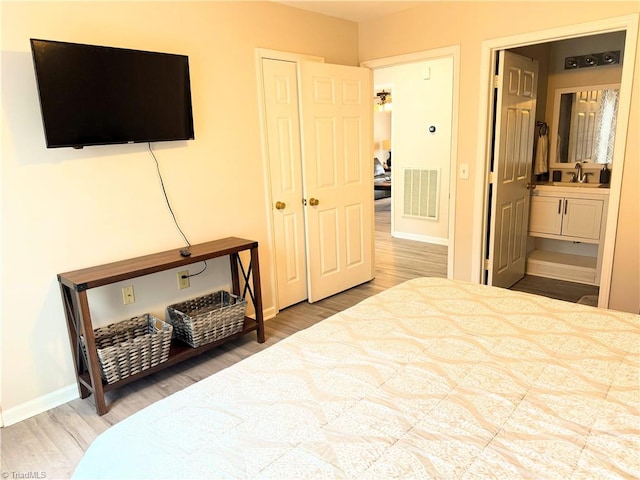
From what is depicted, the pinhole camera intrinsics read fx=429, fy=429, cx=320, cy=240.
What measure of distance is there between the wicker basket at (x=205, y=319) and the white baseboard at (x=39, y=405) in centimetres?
67

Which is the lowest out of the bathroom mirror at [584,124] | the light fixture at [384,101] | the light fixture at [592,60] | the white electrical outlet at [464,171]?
the white electrical outlet at [464,171]

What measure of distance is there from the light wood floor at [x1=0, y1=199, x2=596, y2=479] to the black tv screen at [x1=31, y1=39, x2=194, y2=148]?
1.46 metres

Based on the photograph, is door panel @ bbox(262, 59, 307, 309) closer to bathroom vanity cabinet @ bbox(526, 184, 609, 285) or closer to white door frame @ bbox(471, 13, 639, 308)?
white door frame @ bbox(471, 13, 639, 308)

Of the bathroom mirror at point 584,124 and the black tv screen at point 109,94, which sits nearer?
the black tv screen at point 109,94

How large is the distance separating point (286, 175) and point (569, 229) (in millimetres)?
2808

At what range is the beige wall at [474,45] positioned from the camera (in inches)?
110

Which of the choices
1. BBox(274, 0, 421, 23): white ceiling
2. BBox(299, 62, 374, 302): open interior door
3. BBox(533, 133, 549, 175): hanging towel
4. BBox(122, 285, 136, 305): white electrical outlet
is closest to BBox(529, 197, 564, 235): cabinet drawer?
BBox(533, 133, 549, 175): hanging towel

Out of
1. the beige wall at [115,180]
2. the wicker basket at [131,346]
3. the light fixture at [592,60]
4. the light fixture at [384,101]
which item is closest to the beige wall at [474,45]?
the beige wall at [115,180]

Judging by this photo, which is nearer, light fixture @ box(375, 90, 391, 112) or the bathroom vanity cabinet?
the bathroom vanity cabinet

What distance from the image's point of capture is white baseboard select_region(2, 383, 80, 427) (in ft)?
7.57

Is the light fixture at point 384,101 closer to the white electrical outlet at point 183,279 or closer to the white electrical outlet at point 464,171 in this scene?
the white electrical outlet at point 464,171

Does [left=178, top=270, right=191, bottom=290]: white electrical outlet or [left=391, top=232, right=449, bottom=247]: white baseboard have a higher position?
[left=178, top=270, right=191, bottom=290]: white electrical outlet

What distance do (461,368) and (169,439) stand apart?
97 cm

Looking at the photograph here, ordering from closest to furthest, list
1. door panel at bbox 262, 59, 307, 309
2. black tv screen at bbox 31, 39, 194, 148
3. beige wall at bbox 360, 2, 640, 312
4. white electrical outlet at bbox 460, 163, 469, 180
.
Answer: black tv screen at bbox 31, 39, 194, 148
beige wall at bbox 360, 2, 640, 312
door panel at bbox 262, 59, 307, 309
white electrical outlet at bbox 460, 163, 469, 180
